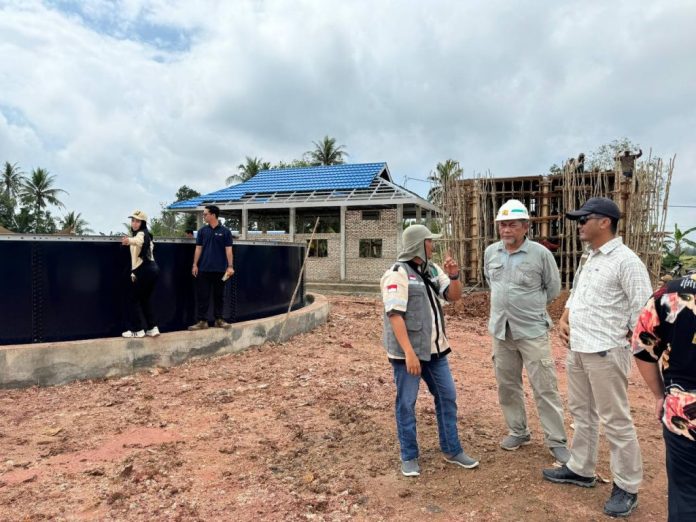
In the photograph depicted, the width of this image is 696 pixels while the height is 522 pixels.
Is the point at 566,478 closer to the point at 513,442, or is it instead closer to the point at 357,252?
the point at 513,442

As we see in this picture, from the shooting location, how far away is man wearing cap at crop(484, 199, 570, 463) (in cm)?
331

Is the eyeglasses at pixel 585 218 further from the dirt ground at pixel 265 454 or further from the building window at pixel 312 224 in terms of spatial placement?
the building window at pixel 312 224

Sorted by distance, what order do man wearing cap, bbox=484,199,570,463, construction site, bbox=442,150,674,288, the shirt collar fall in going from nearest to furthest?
the shirt collar, man wearing cap, bbox=484,199,570,463, construction site, bbox=442,150,674,288

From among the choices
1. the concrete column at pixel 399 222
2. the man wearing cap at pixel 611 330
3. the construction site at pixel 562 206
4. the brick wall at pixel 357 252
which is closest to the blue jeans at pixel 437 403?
the man wearing cap at pixel 611 330

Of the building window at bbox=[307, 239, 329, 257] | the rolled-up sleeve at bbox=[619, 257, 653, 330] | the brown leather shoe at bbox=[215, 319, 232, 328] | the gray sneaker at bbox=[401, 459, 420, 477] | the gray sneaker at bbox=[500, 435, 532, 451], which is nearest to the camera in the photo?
the rolled-up sleeve at bbox=[619, 257, 653, 330]

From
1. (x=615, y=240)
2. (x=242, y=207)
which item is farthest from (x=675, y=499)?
(x=242, y=207)

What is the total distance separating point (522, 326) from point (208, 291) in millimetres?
Result: 4361

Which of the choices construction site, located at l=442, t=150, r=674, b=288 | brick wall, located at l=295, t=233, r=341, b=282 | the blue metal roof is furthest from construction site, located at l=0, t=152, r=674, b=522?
the blue metal roof

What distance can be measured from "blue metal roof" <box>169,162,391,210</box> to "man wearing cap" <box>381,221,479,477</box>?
14.6m

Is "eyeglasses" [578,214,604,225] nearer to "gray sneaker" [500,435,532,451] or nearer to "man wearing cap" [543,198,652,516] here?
"man wearing cap" [543,198,652,516]

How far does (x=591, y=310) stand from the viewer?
2775mm

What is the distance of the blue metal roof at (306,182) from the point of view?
18.5 m

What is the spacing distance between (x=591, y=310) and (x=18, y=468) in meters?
3.94

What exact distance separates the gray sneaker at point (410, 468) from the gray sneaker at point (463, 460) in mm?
266
